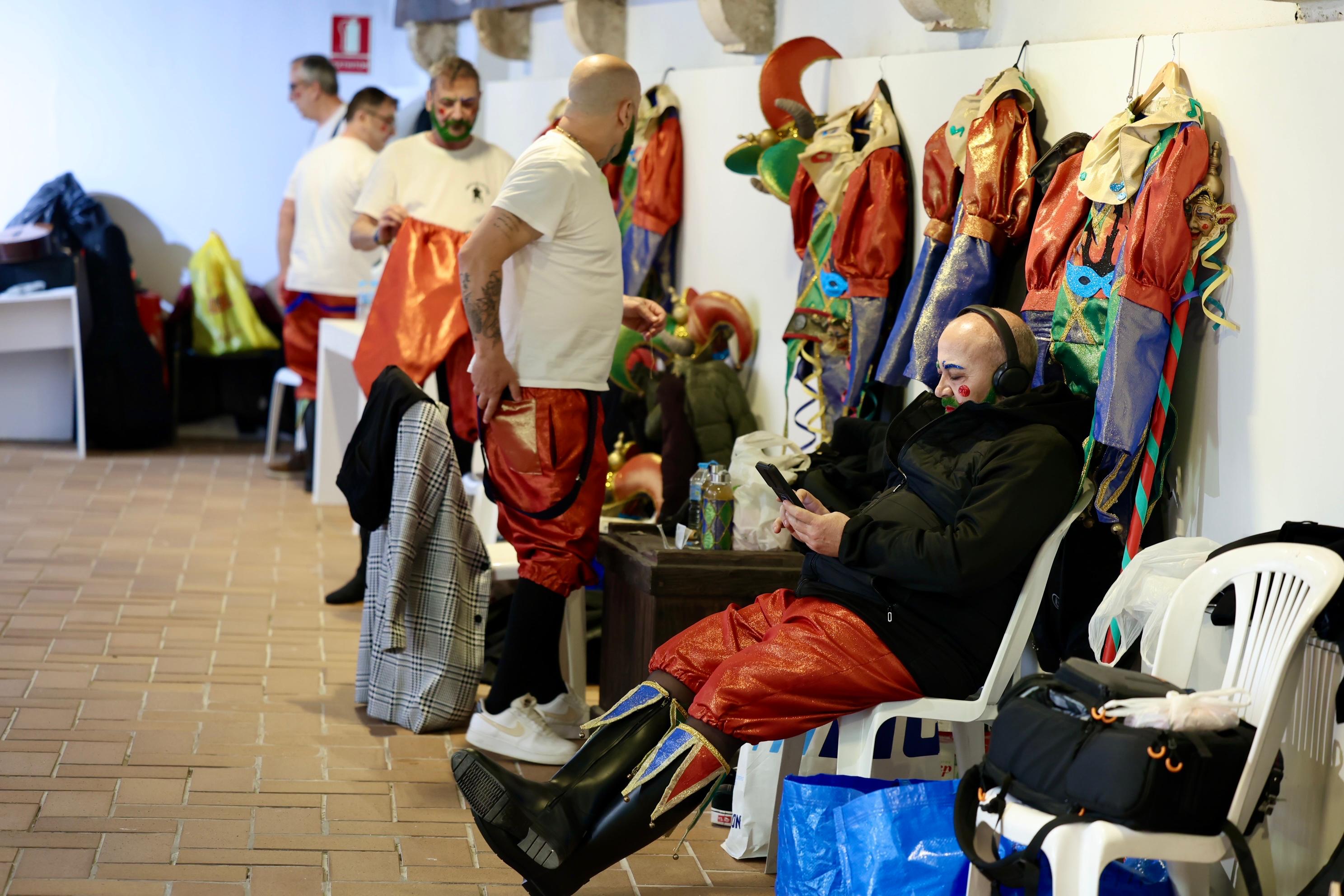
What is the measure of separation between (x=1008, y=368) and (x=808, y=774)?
88cm

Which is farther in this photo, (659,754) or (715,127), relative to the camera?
(715,127)

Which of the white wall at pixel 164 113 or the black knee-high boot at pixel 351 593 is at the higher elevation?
the white wall at pixel 164 113

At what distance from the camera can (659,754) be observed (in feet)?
8.24

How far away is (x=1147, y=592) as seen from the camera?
238cm

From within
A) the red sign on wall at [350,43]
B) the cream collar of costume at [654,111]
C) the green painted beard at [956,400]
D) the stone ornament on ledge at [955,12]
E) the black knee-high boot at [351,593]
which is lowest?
the black knee-high boot at [351,593]

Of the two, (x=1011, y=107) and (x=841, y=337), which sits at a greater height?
(x=1011, y=107)

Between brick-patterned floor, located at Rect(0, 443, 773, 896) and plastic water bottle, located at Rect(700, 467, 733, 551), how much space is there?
0.68 metres

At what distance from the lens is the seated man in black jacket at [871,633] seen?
248 cm

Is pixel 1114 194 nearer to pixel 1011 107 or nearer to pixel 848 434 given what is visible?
pixel 1011 107

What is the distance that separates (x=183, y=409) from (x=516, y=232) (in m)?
5.33

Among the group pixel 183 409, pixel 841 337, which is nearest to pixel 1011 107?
pixel 841 337

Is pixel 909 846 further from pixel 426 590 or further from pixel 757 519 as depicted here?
pixel 426 590

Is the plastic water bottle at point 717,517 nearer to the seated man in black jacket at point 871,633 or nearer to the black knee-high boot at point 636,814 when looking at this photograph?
the seated man in black jacket at point 871,633

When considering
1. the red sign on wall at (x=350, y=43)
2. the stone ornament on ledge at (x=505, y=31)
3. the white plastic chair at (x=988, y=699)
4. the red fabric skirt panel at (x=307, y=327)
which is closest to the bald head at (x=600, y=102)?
the white plastic chair at (x=988, y=699)
